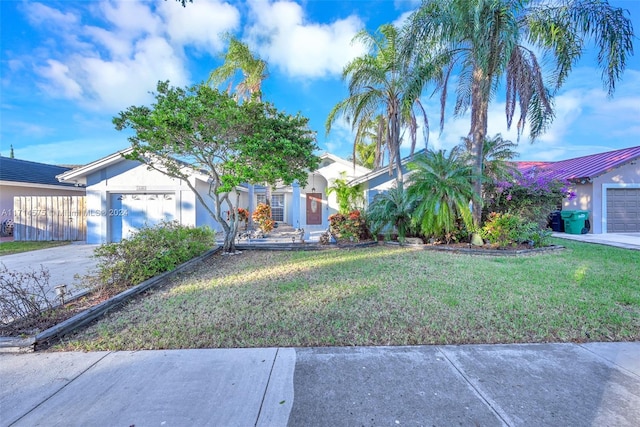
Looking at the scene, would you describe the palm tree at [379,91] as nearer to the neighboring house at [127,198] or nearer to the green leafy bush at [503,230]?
the green leafy bush at [503,230]

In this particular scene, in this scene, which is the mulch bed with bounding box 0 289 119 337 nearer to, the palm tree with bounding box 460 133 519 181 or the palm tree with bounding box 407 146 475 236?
the palm tree with bounding box 407 146 475 236

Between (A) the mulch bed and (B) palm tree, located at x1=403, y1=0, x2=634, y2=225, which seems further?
(B) palm tree, located at x1=403, y1=0, x2=634, y2=225

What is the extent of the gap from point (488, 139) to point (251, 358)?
1220cm

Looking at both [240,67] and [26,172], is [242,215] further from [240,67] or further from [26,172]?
[26,172]

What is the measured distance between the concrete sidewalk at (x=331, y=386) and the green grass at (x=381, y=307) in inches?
10.2

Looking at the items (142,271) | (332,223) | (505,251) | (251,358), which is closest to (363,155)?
(332,223)

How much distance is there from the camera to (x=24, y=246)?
35.1ft

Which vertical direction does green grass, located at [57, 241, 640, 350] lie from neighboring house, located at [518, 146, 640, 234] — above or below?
below

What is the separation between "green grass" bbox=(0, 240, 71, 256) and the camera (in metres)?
9.66

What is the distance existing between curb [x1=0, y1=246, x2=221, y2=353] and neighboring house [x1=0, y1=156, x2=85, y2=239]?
14.3 metres

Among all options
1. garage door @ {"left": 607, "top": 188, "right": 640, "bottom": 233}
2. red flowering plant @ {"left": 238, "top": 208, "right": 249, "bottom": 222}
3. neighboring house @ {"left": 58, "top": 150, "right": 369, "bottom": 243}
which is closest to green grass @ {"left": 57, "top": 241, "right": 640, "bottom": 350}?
neighboring house @ {"left": 58, "top": 150, "right": 369, "bottom": 243}

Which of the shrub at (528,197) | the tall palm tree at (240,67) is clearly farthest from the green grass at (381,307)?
the tall palm tree at (240,67)

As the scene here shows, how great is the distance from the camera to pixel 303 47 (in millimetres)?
11555

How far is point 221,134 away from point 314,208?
36.5 ft
